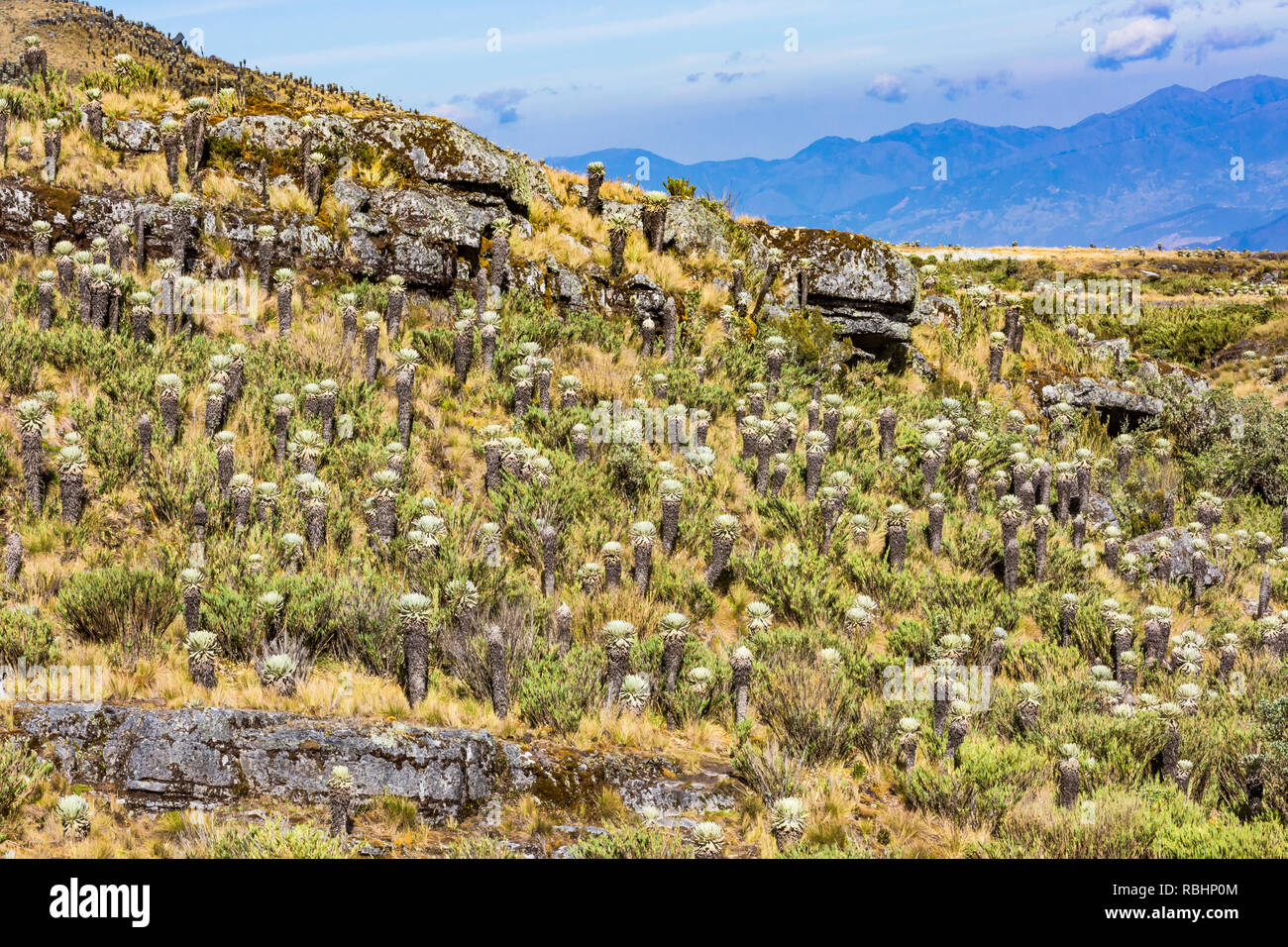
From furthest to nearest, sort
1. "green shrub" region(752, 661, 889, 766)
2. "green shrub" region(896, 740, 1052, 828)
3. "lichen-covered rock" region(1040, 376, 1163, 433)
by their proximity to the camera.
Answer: "lichen-covered rock" region(1040, 376, 1163, 433) → "green shrub" region(752, 661, 889, 766) → "green shrub" region(896, 740, 1052, 828)

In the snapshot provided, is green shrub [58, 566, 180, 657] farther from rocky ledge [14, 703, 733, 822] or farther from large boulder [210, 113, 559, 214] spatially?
large boulder [210, 113, 559, 214]

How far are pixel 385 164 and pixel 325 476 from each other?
7661mm

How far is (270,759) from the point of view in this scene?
641 centimetres

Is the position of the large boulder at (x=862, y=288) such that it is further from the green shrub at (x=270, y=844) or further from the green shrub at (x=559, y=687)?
the green shrub at (x=270, y=844)

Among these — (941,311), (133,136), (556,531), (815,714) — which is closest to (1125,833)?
(815,714)

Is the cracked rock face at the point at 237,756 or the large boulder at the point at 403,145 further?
the large boulder at the point at 403,145

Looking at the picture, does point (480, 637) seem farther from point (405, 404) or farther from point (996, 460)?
point (996, 460)

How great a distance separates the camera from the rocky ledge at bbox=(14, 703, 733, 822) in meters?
6.30

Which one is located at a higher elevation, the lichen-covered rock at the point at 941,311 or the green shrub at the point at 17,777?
the lichen-covered rock at the point at 941,311

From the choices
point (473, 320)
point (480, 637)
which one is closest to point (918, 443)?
Result: point (473, 320)

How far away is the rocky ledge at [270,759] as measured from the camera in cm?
630

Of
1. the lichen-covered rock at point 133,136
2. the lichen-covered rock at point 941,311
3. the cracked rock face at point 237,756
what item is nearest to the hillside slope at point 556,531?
the cracked rock face at point 237,756

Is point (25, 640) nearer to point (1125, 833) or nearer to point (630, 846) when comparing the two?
point (630, 846)

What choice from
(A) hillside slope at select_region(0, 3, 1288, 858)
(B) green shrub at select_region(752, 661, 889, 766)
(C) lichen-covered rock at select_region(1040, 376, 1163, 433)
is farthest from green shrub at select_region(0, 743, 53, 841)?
(C) lichen-covered rock at select_region(1040, 376, 1163, 433)
